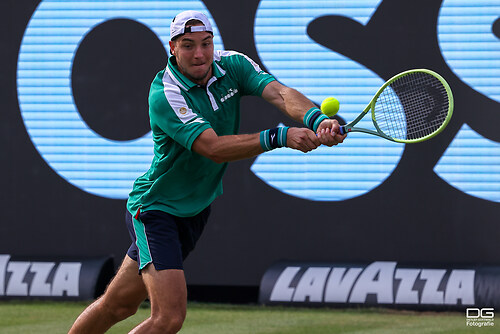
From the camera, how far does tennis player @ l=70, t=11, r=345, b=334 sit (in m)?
4.04

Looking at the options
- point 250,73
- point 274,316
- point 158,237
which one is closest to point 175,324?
point 158,237

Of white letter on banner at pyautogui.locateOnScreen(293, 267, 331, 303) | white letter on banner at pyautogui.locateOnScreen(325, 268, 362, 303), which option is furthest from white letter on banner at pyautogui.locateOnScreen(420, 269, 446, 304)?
white letter on banner at pyautogui.locateOnScreen(293, 267, 331, 303)

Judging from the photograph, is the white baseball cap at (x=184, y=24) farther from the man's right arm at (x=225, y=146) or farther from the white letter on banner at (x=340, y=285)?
the white letter on banner at (x=340, y=285)

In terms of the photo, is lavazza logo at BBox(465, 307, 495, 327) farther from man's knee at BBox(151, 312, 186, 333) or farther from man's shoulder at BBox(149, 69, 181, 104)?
man's shoulder at BBox(149, 69, 181, 104)

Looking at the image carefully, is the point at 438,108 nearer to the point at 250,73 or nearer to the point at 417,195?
the point at 417,195

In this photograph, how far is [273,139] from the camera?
12.9 feet

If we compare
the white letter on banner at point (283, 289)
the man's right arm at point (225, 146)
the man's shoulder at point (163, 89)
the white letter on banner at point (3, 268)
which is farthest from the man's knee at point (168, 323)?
the white letter on banner at point (3, 268)

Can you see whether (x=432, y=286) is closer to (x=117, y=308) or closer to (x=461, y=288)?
(x=461, y=288)

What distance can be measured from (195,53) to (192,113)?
278mm

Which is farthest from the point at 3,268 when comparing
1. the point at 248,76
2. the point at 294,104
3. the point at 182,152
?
the point at 294,104

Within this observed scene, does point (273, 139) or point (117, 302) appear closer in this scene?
point (273, 139)

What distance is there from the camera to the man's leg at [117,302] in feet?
14.2

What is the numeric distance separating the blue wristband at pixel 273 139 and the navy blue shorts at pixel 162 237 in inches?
25.6

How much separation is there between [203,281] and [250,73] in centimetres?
348
